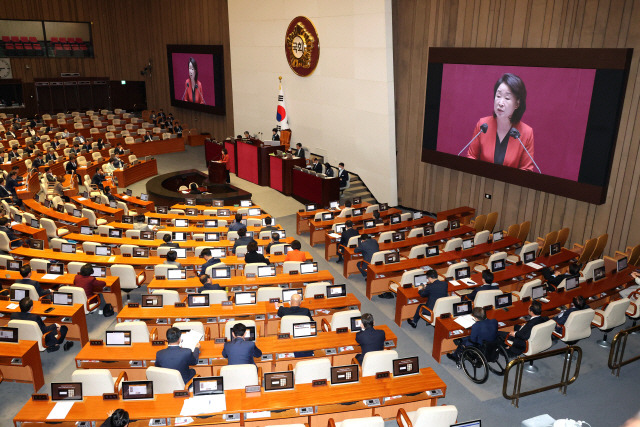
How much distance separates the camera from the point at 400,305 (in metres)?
9.62

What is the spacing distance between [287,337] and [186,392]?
195 cm

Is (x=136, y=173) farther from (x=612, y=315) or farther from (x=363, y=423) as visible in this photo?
(x=612, y=315)

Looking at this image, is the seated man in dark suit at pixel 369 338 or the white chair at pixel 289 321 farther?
the white chair at pixel 289 321

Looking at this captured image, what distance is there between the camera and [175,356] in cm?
666

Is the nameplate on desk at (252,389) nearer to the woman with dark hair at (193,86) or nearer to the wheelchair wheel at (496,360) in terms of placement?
the wheelchair wheel at (496,360)

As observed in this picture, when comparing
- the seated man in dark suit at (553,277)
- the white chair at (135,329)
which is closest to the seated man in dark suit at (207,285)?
the white chair at (135,329)

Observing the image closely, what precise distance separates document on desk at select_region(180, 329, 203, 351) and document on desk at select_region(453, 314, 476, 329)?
167 inches

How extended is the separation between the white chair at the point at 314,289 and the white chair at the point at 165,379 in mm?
3358

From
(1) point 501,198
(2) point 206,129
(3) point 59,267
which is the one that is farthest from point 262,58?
(3) point 59,267

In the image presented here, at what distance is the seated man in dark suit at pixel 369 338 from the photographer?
7371 millimetres

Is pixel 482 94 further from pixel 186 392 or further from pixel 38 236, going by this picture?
pixel 38 236

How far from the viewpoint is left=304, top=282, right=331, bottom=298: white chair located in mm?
9219

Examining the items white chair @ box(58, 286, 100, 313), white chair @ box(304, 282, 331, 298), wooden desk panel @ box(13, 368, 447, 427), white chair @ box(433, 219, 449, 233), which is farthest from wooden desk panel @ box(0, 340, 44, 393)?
white chair @ box(433, 219, 449, 233)

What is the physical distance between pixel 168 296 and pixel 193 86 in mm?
20466
